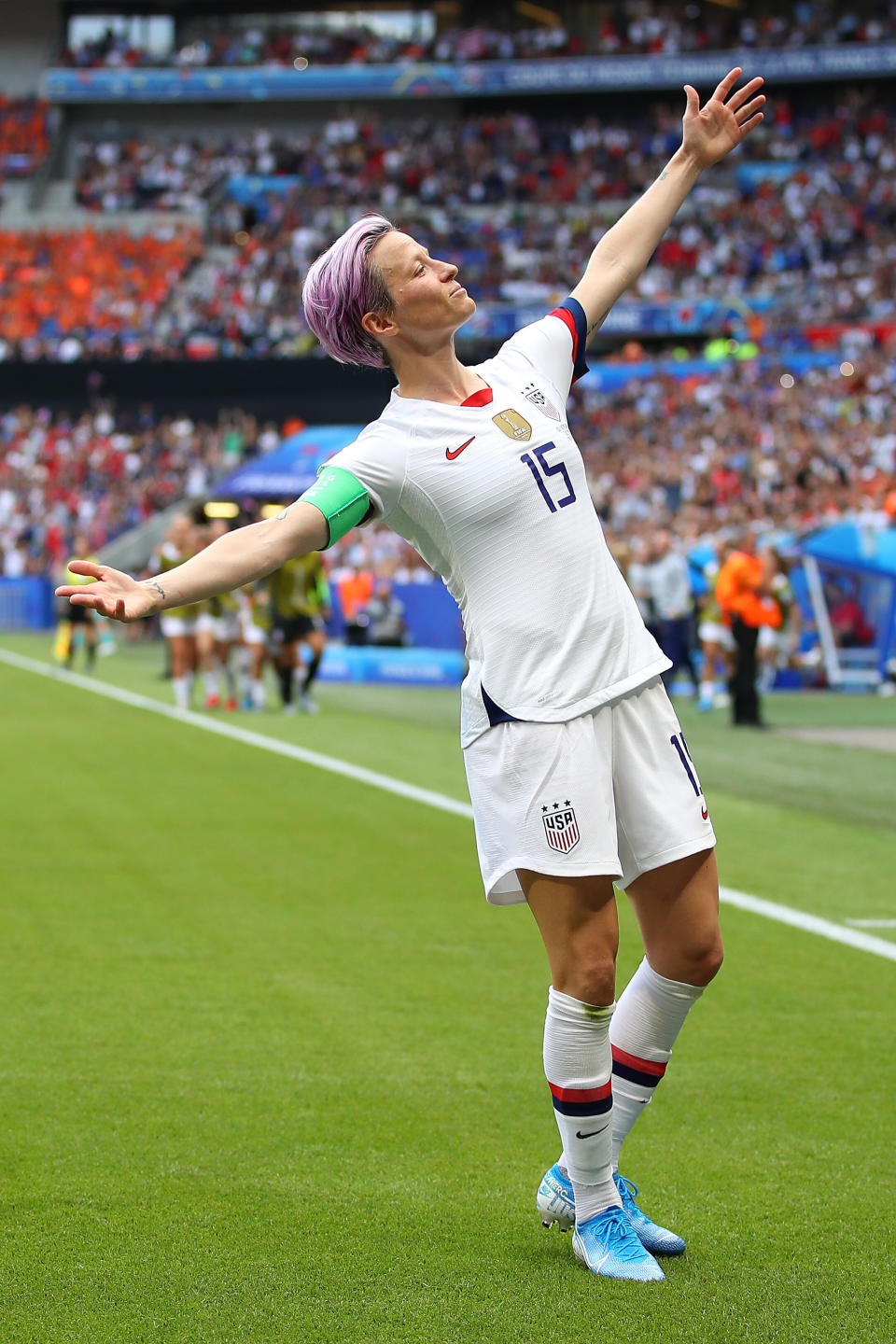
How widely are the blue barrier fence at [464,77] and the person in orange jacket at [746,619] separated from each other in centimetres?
3225

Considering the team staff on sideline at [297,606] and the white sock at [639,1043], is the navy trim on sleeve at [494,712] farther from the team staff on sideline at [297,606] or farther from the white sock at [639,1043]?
the team staff on sideline at [297,606]

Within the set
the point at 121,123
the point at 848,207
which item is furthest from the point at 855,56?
the point at 121,123

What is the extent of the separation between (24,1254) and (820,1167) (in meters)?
2.03

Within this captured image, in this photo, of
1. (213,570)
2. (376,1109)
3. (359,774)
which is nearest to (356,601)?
(359,774)

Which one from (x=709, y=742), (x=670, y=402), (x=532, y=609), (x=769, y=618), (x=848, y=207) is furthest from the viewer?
(x=848, y=207)

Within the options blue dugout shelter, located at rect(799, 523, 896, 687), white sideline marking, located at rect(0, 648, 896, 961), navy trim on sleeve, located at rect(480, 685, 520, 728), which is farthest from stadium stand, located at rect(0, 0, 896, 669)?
navy trim on sleeve, located at rect(480, 685, 520, 728)

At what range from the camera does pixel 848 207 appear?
43.3 m

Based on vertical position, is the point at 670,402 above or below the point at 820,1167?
above

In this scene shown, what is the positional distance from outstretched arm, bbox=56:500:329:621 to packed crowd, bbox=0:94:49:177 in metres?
55.0

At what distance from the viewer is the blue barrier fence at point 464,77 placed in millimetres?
46719

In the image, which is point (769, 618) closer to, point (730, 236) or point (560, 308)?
point (560, 308)

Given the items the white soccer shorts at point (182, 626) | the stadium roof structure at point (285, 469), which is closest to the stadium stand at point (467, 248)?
the stadium roof structure at point (285, 469)

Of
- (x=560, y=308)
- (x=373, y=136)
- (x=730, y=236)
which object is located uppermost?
(x=373, y=136)

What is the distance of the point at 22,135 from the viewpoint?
180 ft
